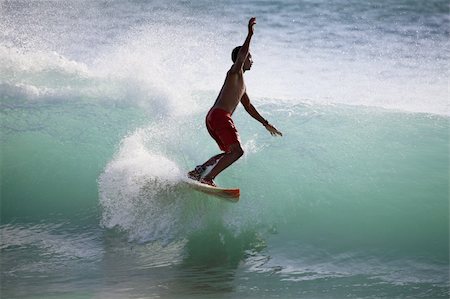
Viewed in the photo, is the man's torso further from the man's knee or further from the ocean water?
the ocean water

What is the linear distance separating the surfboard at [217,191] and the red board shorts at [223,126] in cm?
26

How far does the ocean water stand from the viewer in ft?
13.5

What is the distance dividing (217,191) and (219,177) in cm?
102

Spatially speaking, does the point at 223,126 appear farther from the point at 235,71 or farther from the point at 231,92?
the point at 235,71

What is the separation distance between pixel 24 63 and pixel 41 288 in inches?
177

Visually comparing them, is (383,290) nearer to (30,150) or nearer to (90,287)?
(90,287)

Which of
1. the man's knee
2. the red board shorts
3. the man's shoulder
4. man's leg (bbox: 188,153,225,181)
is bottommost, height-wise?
man's leg (bbox: 188,153,225,181)

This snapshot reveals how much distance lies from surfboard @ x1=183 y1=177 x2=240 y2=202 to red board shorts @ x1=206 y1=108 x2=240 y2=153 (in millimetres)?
256

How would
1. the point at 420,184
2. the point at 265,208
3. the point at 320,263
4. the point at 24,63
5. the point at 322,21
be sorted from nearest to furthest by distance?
the point at 320,263 < the point at 265,208 < the point at 420,184 < the point at 24,63 < the point at 322,21

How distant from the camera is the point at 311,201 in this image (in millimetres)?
5148

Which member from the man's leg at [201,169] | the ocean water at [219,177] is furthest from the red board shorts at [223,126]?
the ocean water at [219,177]

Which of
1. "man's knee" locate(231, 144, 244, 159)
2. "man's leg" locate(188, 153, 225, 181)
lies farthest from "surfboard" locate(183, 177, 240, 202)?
"man's knee" locate(231, 144, 244, 159)

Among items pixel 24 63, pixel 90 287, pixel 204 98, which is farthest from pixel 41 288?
pixel 24 63

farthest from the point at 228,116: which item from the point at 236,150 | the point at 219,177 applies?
the point at 219,177
